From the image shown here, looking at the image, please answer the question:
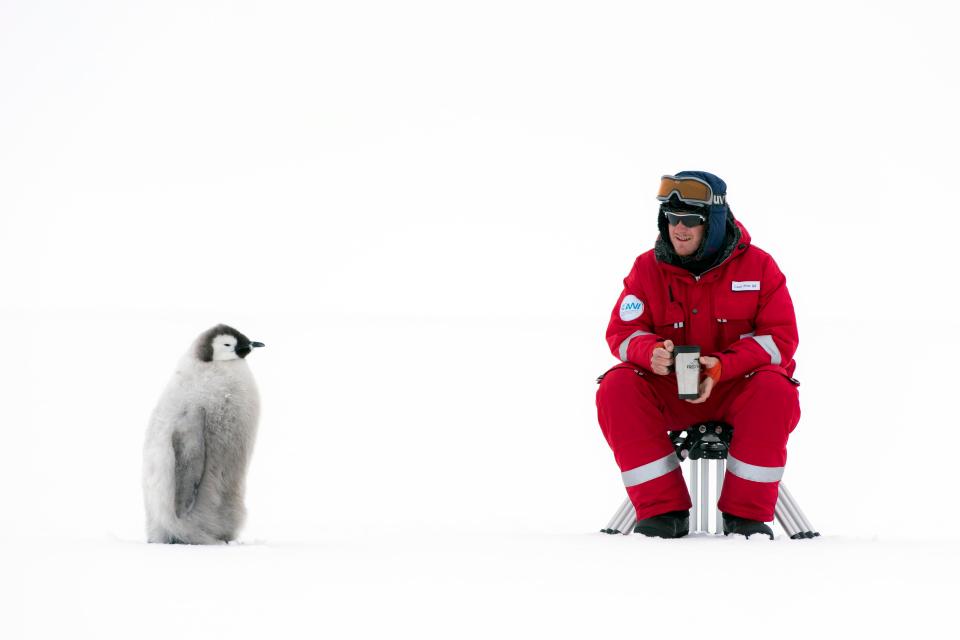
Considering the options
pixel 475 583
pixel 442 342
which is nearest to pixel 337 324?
pixel 442 342

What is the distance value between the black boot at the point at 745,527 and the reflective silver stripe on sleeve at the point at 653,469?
19 cm

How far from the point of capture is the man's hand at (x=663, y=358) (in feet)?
9.52

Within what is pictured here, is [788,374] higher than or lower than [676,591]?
higher

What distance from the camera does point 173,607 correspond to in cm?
205

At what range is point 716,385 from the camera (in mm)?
3029

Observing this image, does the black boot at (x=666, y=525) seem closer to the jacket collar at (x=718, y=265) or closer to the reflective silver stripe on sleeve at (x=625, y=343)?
the reflective silver stripe on sleeve at (x=625, y=343)

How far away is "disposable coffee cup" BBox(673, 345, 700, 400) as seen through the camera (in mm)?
2857

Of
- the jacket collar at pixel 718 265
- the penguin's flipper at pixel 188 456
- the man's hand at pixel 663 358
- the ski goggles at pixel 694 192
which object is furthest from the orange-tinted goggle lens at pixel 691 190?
the penguin's flipper at pixel 188 456

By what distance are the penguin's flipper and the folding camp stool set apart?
1.09m

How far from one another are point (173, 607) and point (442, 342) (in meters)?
5.54

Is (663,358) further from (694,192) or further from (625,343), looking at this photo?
(694,192)

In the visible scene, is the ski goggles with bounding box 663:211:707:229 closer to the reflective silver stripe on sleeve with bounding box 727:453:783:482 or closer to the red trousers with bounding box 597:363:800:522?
the red trousers with bounding box 597:363:800:522

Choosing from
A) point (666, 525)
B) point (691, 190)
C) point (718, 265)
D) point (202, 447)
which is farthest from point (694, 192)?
point (202, 447)

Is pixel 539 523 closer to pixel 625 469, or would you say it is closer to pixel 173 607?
pixel 625 469
